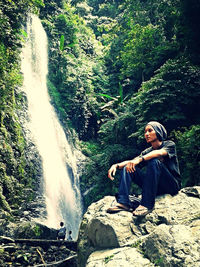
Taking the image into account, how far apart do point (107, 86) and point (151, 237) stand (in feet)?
68.9

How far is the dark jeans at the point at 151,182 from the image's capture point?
3686 millimetres

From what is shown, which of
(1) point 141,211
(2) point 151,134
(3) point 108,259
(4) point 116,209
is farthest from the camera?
(2) point 151,134

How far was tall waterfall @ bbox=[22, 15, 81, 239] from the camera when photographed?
537 inches

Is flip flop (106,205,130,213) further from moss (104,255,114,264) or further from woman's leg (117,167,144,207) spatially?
moss (104,255,114,264)

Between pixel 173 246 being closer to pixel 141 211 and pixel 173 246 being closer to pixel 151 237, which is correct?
pixel 151 237

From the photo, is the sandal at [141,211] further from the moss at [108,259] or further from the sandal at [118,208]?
the moss at [108,259]

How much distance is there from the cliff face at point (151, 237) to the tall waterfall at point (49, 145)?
9.26m

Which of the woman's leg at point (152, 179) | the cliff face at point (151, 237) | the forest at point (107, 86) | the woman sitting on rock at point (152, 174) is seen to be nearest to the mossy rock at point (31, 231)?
the forest at point (107, 86)

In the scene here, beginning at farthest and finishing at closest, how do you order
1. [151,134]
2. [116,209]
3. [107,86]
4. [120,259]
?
1. [107,86]
2. [151,134]
3. [116,209]
4. [120,259]

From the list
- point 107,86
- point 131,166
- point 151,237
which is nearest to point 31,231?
point 131,166

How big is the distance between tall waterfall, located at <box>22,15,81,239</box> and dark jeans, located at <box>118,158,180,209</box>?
9.28 meters

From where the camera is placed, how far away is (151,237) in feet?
9.97

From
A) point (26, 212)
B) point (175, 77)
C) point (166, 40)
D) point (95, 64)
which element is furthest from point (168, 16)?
point (26, 212)

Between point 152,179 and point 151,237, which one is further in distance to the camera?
point 152,179
